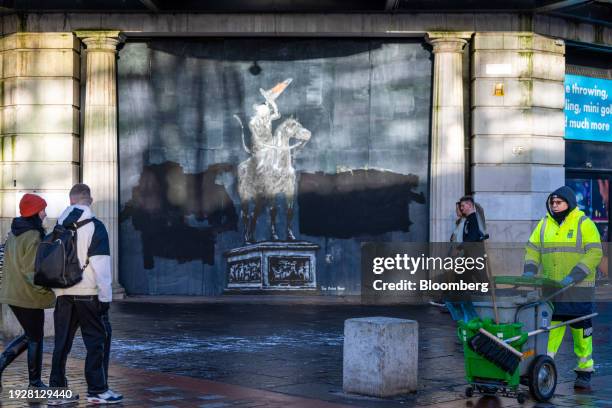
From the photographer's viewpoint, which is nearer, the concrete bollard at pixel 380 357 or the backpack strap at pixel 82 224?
the backpack strap at pixel 82 224

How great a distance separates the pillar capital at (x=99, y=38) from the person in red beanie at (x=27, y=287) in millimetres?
10325

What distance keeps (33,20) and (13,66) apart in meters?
0.96

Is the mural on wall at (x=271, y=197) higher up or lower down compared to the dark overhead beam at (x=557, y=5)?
lower down

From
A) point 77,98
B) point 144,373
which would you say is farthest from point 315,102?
point 144,373

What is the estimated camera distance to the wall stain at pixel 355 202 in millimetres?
19312

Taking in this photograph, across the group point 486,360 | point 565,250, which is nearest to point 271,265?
point 565,250

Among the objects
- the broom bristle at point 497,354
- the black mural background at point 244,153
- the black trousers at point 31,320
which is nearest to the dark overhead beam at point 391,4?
the black mural background at point 244,153

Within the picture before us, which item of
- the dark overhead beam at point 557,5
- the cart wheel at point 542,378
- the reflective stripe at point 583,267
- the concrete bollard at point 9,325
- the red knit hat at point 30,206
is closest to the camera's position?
the cart wheel at point 542,378

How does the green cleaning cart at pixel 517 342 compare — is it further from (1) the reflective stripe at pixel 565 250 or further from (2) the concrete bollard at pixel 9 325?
(2) the concrete bollard at pixel 9 325

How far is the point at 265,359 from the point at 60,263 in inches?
144

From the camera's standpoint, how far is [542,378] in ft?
29.2

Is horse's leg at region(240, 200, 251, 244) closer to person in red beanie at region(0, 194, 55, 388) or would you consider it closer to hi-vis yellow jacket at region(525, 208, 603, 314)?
hi-vis yellow jacket at region(525, 208, 603, 314)

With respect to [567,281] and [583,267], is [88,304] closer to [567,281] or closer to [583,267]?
[567,281]

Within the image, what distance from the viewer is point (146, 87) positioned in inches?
762
